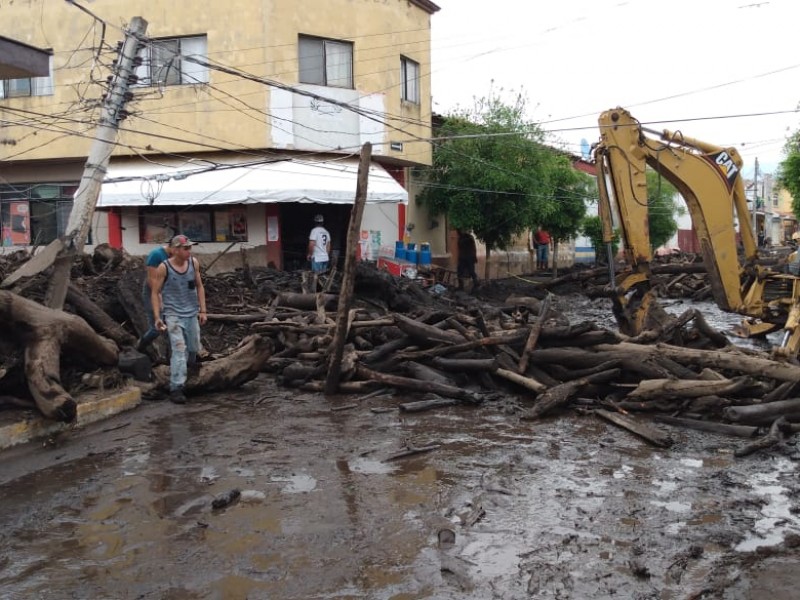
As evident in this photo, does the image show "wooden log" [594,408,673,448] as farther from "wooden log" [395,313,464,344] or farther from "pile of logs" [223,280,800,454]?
"wooden log" [395,313,464,344]

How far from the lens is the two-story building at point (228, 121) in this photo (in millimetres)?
19484

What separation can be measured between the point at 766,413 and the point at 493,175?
16734 millimetres

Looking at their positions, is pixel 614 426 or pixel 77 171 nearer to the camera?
pixel 614 426

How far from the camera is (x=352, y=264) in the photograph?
8695 mm

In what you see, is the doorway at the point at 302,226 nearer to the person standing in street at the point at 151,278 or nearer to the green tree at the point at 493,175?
the green tree at the point at 493,175

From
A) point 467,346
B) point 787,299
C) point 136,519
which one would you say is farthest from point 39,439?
point 787,299

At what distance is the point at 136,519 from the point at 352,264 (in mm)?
4147

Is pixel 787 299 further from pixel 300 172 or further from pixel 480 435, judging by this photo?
pixel 300 172

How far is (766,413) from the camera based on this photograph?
24.6 feet

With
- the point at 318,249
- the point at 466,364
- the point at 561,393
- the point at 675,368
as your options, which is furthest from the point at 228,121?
the point at 675,368

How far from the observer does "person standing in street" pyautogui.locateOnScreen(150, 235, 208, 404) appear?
8.77 meters

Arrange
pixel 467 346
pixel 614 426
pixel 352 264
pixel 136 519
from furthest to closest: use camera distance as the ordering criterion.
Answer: pixel 467 346, pixel 352 264, pixel 614 426, pixel 136 519

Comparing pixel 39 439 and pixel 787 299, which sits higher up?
pixel 787 299

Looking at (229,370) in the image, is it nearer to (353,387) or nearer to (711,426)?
(353,387)
